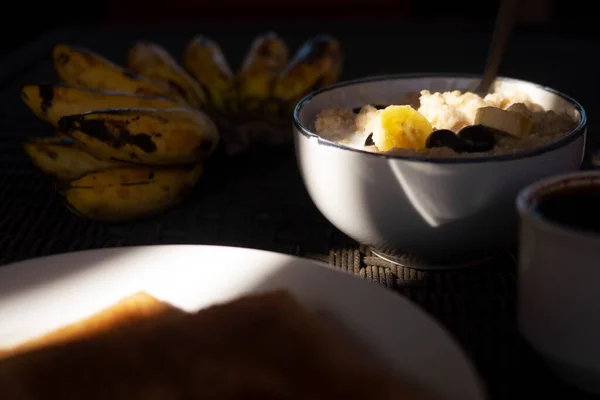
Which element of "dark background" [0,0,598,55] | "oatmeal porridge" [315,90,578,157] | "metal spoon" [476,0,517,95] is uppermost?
"metal spoon" [476,0,517,95]

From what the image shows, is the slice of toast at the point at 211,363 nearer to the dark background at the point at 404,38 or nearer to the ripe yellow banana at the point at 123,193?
the ripe yellow banana at the point at 123,193

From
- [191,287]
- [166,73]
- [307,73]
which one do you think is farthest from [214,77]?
[191,287]

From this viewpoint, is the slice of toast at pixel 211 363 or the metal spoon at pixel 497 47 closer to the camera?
the slice of toast at pixel 211 363

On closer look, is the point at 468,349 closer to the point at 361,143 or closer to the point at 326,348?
the point at 326,348

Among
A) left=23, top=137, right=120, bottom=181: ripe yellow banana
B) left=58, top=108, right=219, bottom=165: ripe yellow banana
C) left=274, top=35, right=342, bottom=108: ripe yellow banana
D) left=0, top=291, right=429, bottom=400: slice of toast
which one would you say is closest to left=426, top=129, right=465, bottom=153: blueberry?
left=0, top=291, right=429, bottom=400: slice of toast

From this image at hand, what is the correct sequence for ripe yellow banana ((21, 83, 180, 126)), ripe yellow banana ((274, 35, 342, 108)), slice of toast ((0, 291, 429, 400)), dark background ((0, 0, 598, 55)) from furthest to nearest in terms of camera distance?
1. dark background ((0, 0, 598, 55))
2. ripe yellow banana ((274, 35, 342, 108))
3. ripe yellow banana ((21, 83, 180, 126))
4. slice of toast ((0, 291, 429, 400))

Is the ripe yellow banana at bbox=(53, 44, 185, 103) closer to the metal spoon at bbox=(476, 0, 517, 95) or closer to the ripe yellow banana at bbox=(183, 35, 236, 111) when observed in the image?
the ripe yellow banana at bbox=(183, 35, 236, 111)

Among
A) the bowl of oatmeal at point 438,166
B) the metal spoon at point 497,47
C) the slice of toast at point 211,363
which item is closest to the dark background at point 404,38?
the metal spoon at point 497,47
